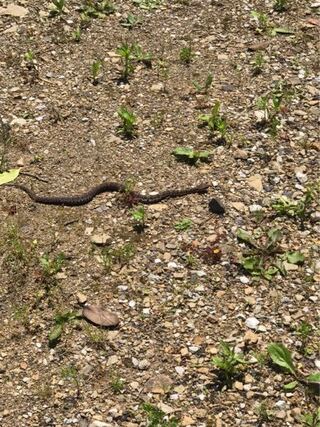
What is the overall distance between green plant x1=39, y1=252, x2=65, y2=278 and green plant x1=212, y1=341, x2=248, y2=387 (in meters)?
2.22

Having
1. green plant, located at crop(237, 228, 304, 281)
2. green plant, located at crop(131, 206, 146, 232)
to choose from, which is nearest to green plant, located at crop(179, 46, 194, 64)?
green plant, located at crop(131, 206, 146, 232)

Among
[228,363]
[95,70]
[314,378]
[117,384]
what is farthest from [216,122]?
[117,384]

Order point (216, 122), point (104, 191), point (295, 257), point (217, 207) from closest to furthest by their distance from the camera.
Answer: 1. point (295, 257)
2. point (217, 207)
3. point (104, 191)
4. point (216, 122)

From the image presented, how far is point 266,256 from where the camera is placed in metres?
8.35

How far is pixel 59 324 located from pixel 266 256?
268cm

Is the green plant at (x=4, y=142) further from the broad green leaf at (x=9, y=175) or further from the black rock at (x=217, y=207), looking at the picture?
A: the black rock at (x=217, y=207)

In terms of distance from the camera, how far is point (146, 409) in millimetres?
6789

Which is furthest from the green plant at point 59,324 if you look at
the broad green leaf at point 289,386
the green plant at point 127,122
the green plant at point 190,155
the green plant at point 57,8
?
the green plant at point 57,8

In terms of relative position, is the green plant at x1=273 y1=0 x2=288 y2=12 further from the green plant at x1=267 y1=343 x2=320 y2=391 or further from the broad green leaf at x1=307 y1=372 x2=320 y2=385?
the broad green leaf at x1=307 y1=372 x2=320 y2=385

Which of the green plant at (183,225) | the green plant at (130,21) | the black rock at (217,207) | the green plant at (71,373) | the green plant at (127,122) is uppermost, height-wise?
the green plant at (130,21)

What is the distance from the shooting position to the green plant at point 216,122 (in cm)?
993

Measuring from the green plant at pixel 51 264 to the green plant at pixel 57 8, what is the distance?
557cm

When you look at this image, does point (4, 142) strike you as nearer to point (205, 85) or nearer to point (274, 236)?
point (205, 85)

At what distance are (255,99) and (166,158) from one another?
1.96m
